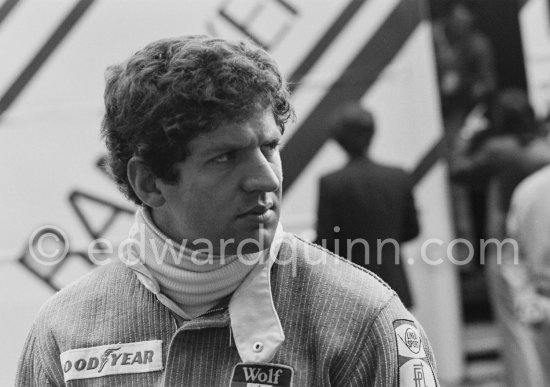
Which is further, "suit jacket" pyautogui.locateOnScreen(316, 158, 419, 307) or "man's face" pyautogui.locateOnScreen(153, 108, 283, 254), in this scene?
"suit jacket" pyautogui.locateOnScreen(316, 158, 419, 307)

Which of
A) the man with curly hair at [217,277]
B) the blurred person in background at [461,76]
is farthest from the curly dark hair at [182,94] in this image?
the blurred person in background at [461,76]

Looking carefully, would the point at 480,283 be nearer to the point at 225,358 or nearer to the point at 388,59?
the point at 388,59

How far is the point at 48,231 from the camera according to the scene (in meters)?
4.81

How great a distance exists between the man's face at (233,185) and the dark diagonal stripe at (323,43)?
128 inches

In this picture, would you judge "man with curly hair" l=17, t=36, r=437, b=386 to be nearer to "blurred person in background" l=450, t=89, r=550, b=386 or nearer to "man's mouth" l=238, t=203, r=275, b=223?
"man's mouth" l=238, t=203, r=275, b=223

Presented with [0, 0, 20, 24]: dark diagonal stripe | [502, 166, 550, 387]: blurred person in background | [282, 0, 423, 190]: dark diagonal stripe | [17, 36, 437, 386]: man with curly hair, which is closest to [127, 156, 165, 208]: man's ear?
[17, 36, 437, 386]: man with curly hair

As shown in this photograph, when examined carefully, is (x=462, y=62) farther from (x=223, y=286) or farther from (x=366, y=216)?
(x=223, y=286)

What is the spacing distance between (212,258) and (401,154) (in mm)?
3361

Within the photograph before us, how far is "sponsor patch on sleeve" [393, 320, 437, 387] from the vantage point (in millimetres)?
1678

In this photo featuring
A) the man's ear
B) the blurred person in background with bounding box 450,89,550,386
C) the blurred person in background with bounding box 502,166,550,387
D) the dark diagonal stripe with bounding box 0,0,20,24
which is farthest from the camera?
the blurred person in background with bounding box 450,89,550,386

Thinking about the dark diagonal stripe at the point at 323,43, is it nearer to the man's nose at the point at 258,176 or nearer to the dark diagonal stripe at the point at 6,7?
the dark diagonal stripe at the point at 6,7

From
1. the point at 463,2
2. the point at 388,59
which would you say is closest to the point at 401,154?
the point at 388,59

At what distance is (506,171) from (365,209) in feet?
3.07

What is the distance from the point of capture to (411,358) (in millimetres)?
1690
